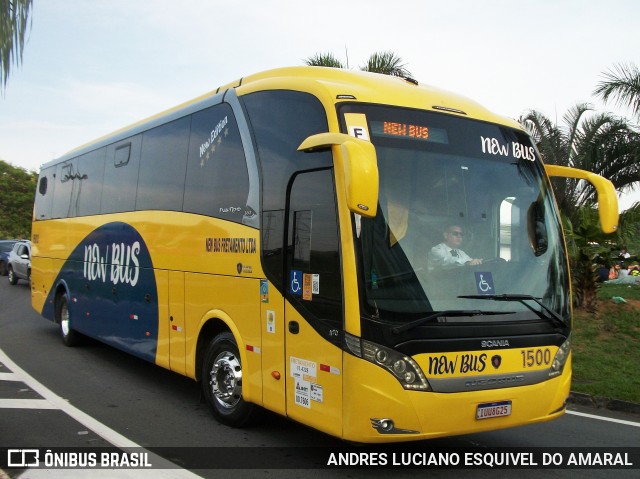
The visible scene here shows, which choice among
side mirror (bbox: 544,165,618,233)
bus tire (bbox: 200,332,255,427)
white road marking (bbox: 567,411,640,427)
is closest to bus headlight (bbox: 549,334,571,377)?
side mirror (bbox: 544,165,618,233)

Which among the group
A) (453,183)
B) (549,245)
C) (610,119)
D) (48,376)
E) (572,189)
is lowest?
(48,376)

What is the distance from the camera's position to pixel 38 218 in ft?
45.5

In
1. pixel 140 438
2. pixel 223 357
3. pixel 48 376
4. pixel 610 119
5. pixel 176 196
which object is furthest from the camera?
pixel 610 119

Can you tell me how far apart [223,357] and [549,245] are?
347 centimetres

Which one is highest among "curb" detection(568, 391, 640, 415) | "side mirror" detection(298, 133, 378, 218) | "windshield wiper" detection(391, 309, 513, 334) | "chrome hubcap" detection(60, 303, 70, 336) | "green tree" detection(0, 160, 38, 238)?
"green tree" detection(0, 160, 38, 238)

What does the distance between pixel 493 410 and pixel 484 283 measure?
102cm

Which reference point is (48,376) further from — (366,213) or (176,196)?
(366,213)

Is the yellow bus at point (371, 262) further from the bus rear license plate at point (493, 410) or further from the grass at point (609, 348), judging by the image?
the grass at point (609, 348)

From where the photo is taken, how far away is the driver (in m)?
5.13

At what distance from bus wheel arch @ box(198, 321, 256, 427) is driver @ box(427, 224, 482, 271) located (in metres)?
2.33

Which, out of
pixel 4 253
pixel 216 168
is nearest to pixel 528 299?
pixel 216 168

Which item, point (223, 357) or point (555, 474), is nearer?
point (555, 474)

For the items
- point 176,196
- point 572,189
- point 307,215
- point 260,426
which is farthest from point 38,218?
point 572,189

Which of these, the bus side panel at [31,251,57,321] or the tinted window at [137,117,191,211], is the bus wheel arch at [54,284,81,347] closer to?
the bus side panel at [31,251,57,321]
